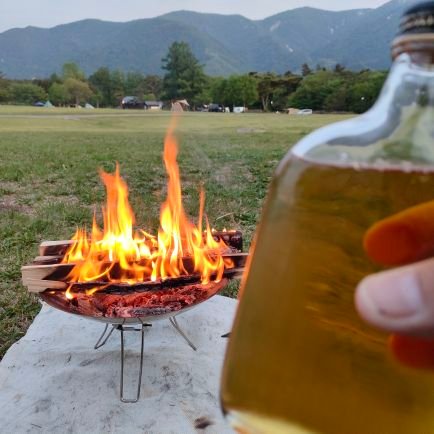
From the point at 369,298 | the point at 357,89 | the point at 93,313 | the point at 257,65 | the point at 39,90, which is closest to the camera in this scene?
the point at 369,298

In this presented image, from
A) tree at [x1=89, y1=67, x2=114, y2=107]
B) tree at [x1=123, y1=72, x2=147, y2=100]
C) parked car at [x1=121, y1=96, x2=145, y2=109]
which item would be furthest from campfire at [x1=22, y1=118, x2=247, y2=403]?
tree at [x1=89, y1=67, x2=114, y2=107]

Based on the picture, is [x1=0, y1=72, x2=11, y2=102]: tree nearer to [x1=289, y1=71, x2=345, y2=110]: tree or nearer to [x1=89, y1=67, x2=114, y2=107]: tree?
[x1=89, y1=67, x2=114, y2=107]: tree

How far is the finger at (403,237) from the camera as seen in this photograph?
53 cm

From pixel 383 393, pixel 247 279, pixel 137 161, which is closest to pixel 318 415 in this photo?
pixel 383 393

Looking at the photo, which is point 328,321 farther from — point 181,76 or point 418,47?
point 181,76

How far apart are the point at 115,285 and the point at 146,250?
442 mm

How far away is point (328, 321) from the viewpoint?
59 cm

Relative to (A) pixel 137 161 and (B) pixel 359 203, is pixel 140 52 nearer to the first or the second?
(A) pixel 137 161

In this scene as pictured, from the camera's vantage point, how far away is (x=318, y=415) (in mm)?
600

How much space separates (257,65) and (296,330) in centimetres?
15492

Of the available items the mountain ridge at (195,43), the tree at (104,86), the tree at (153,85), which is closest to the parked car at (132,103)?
the tree at (153,85)

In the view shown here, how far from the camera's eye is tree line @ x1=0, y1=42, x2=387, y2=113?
126 feet

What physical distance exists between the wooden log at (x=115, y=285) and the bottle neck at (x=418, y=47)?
A: 184cm

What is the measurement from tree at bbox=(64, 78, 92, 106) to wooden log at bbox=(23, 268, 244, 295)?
56.9m
